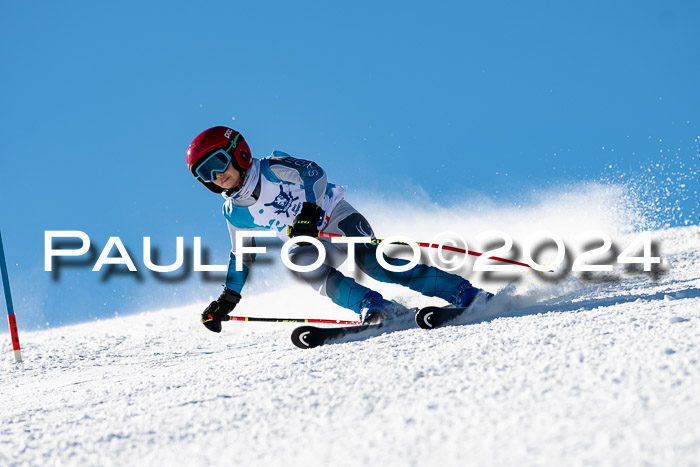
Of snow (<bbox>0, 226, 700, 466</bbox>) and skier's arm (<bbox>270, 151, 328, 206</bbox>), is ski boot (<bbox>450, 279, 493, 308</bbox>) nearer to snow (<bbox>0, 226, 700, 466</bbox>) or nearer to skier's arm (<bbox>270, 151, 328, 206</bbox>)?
snow (<bbox>0, 226, 700, 466</bbox>)

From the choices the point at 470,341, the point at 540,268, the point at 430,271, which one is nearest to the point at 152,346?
the point at 430,271

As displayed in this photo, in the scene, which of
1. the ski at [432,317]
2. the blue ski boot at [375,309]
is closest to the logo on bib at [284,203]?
the blue ski boot at [375,309]

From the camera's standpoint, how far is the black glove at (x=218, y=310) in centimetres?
454

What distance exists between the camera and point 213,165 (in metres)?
4.24

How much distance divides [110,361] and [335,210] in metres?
2.41

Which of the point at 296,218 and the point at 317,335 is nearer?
the point at 317,335

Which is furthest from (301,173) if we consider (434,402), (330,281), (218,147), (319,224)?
(434,402)

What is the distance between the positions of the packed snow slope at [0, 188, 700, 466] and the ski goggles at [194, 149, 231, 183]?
1.46m

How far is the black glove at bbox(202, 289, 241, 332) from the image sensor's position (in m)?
4.54

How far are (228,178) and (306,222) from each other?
0.70 meters

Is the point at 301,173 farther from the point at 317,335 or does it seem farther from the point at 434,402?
the point at 434,402

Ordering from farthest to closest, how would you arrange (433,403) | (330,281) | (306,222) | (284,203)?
(284,203), (330,281), (306,222), (433,403)

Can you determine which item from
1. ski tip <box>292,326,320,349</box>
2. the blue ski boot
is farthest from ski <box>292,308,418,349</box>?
the blue ski boot

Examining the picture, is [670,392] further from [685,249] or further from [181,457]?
[685,249]
